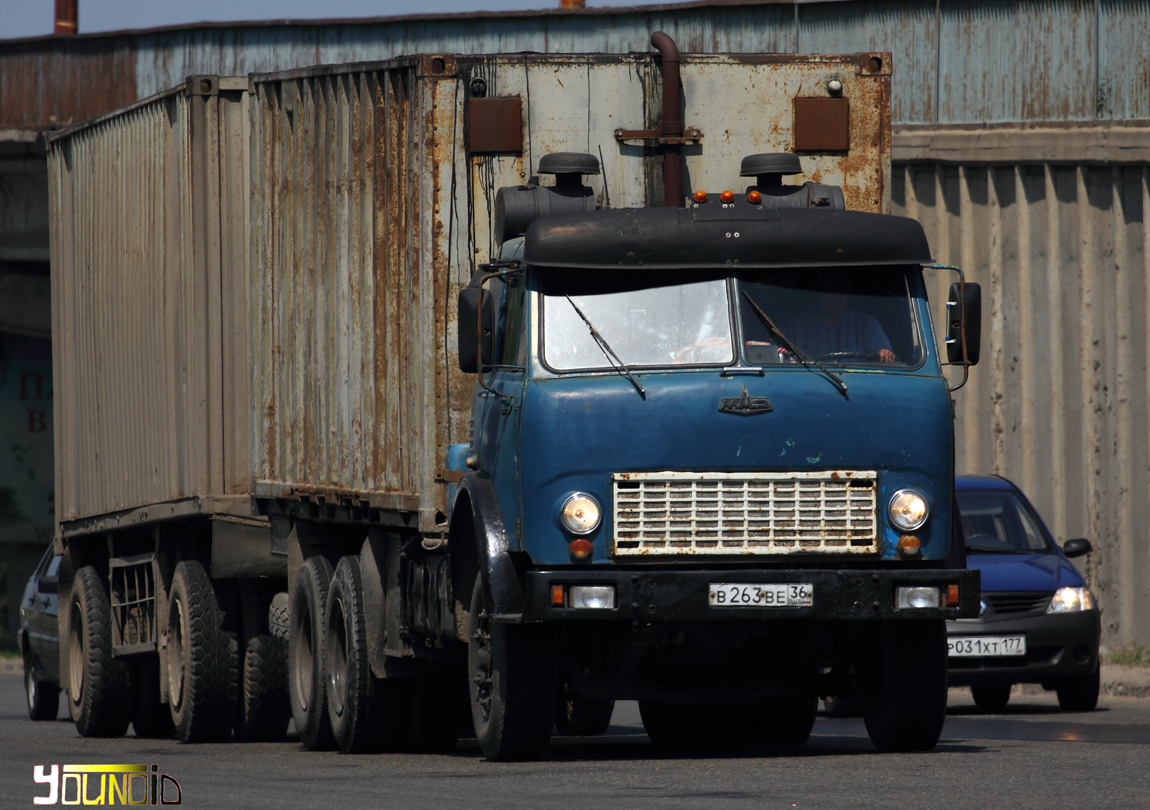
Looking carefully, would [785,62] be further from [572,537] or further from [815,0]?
[815,0]

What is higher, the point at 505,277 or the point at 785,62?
the point at 785,62

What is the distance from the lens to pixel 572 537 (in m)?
9.81

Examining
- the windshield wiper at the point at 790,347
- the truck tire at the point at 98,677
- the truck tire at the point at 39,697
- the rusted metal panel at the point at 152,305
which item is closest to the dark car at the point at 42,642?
the truck tire at the point at 39,697

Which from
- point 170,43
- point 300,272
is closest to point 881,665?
point 300,272

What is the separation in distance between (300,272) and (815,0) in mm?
9381

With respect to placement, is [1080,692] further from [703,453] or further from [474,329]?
[474,329]

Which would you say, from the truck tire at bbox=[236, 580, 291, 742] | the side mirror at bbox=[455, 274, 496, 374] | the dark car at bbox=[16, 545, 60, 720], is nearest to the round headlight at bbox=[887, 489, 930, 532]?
the side mirror at bbox=[455, 274, 496, 374]

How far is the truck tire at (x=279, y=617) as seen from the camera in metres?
14.5

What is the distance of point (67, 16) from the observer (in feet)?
94.5

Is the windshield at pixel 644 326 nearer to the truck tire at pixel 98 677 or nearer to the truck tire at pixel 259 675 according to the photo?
the truck tire at pixel 259 675

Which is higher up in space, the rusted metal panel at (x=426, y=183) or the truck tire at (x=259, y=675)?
the rusted metal panel at (x=426, y=183)

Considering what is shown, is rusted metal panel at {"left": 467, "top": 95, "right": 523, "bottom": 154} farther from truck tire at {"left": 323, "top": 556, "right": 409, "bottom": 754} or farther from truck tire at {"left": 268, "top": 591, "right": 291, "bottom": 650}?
truck tire at {"left": 268, "top": 591, "right": 291, "bottom": 650}

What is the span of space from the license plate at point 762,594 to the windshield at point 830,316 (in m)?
1.04

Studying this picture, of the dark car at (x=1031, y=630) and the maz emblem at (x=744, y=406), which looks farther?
the dark car at (x=1031, y=630)
